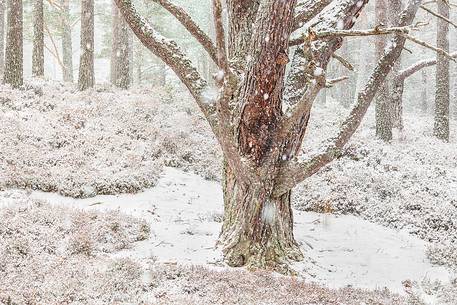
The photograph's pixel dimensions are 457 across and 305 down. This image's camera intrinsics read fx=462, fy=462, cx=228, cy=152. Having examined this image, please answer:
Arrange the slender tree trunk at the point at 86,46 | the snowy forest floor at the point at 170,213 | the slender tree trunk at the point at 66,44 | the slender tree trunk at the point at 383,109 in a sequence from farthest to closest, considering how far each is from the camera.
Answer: the slender tree trunk at the point at 66,44
the slender tree trunk at the point at 86,46
the slender tree trunk at the point at 383,109
the snowy forest floor at the point at 170,213

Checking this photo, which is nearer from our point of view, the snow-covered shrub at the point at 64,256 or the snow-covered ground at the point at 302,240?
the snow-covered shrub at the point at 64,256

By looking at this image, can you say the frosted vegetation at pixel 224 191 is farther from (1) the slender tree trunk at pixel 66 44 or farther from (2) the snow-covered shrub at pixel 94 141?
(1) the slender tree trunk at pixel 66 44

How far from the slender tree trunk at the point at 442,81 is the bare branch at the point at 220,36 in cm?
1303

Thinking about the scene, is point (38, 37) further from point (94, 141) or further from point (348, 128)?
point (348, 128)

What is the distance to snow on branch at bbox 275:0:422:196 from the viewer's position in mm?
6754

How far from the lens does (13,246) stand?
6738mm

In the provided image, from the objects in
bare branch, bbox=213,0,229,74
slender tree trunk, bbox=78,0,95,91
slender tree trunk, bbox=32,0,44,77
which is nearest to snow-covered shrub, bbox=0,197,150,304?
bare branch, bbox=213,0,229,74

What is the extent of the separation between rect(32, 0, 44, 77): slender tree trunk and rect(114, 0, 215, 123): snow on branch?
1247 centimetres

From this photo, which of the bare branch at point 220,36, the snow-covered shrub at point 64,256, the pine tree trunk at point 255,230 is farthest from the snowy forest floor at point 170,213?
the bare branch at point 220,36

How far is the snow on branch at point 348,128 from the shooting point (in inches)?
266

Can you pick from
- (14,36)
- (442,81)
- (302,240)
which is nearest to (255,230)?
(302,240)

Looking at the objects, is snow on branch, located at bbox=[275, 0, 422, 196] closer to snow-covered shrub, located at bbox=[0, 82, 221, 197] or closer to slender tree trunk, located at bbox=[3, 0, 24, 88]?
snow-covered shrub, located at bbox=[0, 82, 221, 197]

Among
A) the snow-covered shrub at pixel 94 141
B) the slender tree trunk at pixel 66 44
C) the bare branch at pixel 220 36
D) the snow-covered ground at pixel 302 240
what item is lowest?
the snow-covered ground at pixel 302 240

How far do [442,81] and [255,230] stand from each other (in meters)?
12.9
